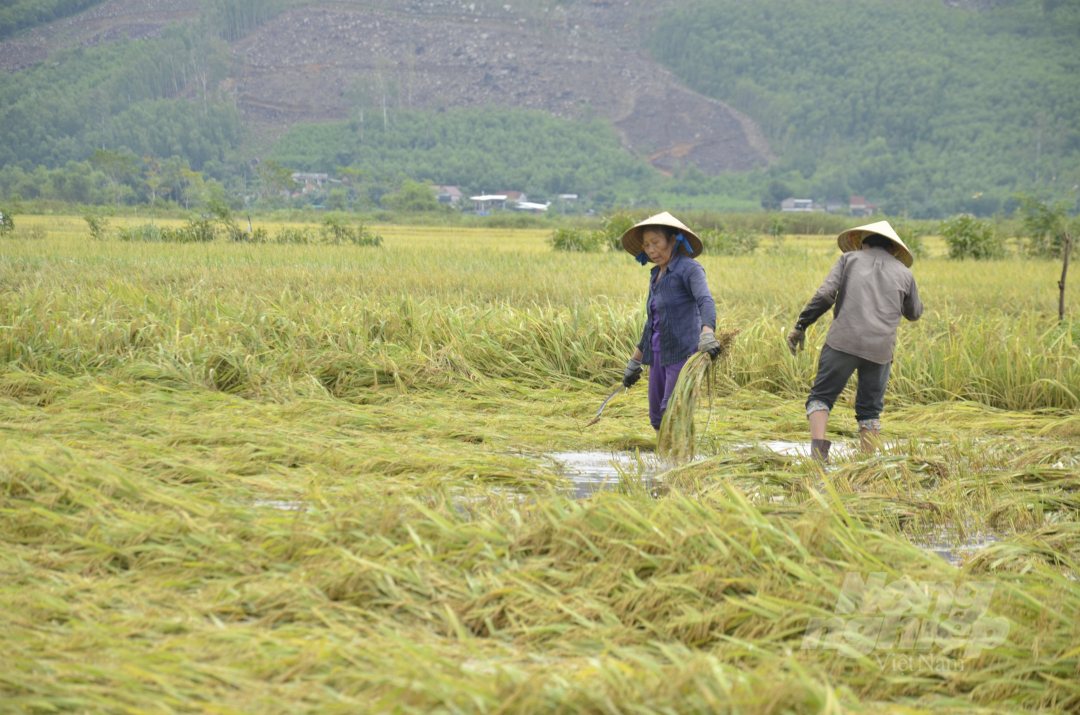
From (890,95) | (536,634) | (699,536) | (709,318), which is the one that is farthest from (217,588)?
(890,95)

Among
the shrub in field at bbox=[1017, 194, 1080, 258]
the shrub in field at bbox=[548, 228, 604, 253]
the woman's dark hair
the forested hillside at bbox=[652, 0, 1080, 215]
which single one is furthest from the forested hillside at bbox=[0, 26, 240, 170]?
the woman's dark hair

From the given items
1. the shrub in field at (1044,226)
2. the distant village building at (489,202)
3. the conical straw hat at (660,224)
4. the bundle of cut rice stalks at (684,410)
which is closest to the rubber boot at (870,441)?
the bundle of cut rice stalks at (684,410)

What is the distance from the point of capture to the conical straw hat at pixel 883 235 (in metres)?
3.89

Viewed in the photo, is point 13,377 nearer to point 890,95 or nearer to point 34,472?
point 34,472

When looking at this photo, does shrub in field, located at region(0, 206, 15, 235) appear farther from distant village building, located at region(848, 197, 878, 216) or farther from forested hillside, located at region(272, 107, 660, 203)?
forested hillside, located at region(272, 107, 660, 203)

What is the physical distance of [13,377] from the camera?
5191mm

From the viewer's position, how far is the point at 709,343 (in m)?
3.77

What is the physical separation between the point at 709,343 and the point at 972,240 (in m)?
15.3

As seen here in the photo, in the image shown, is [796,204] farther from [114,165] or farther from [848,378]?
[848,378]

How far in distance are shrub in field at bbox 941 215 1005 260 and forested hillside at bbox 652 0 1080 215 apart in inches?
2930

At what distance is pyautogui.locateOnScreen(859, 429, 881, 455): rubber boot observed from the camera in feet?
13.3

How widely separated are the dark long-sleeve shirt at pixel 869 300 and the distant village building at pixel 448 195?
287 ft

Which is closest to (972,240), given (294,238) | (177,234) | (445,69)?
(294,238)

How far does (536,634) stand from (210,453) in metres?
2.15
